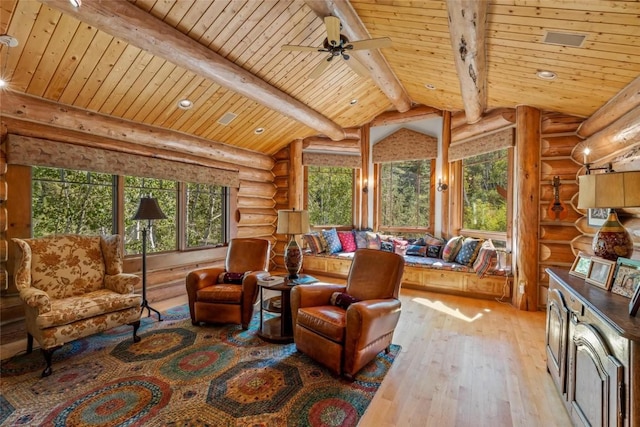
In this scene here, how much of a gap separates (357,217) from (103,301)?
4771 mm

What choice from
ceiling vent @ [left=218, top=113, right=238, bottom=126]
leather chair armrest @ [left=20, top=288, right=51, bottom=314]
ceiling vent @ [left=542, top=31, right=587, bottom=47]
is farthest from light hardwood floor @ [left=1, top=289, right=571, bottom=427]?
ceiling vent @ [left=218, top=113, right=238, bottom=126]

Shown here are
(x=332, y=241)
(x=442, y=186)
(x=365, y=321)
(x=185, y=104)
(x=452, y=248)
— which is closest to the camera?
(x=365, y=321)

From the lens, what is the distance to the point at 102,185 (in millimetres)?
3812

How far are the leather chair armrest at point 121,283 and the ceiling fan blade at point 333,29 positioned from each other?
309 centimetres

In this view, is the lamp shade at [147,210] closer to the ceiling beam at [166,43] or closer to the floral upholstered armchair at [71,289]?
the floral upholstered armchair at [71,289]

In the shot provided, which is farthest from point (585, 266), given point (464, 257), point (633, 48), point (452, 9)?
point (464, 257)

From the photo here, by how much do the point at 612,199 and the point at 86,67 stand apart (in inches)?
183

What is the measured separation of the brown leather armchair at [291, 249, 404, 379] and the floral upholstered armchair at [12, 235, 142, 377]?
5.78 ft

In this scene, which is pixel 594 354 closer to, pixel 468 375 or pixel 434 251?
pixel 468 375

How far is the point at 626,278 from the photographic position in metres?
1.74

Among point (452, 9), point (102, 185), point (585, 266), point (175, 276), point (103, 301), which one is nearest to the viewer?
point (585, 266)

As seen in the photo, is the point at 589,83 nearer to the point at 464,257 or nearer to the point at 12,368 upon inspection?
the point at 464,257

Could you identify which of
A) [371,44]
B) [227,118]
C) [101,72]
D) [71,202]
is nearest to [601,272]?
[371,44]

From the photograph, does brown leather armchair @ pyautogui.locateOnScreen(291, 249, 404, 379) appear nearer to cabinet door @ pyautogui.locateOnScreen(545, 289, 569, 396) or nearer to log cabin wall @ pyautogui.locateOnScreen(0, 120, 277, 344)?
cabinet door @ pyautogui.locateOnScreen(545, 289, 569, 396)
